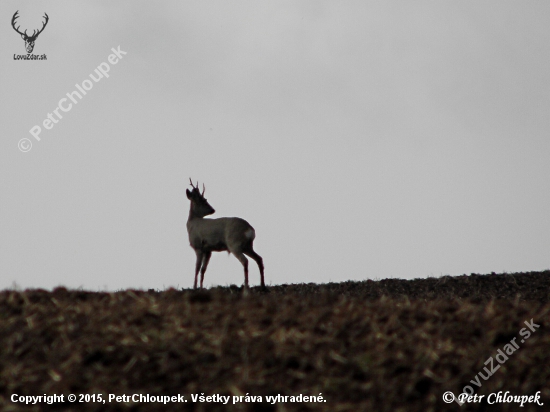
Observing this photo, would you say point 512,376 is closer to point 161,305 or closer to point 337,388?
point 337,388

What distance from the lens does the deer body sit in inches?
494

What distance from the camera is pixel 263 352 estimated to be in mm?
5309

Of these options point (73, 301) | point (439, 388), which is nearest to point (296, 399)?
point (439, 388)

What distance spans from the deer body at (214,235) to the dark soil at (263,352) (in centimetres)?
552

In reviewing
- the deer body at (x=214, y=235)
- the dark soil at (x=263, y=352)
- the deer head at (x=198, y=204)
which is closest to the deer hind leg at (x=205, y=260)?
the deer body at (x=214, y=235)

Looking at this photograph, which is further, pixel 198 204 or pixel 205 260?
pixel 198 204

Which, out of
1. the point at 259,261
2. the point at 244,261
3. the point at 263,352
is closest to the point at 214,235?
the point at 244,261

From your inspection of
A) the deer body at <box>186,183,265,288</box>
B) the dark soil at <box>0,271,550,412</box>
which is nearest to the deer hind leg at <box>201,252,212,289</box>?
the deer body at <box>186,183,265,288</box>

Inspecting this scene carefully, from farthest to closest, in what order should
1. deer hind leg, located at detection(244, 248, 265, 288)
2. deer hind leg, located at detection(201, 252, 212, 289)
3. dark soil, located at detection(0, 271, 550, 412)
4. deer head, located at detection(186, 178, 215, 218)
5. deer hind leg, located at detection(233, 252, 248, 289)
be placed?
deer head, located at detection(186, 178, 215, 218) < deer hind leg, located at detection(201, 252, 212, 289) < deer hind leg, located at detection(244, 248, 265, 288) < deer hind leg, located at detection(233, 252, 248, 289) < dark soil, located at detection(0, 271, 550, 412)

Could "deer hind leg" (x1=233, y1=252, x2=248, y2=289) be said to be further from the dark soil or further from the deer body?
the dark soil

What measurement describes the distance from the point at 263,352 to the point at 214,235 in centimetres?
792

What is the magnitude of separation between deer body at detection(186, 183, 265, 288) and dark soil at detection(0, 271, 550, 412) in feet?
18.1

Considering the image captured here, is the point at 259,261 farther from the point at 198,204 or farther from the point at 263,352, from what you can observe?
the point at 263,352

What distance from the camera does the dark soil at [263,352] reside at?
4.88 meters
